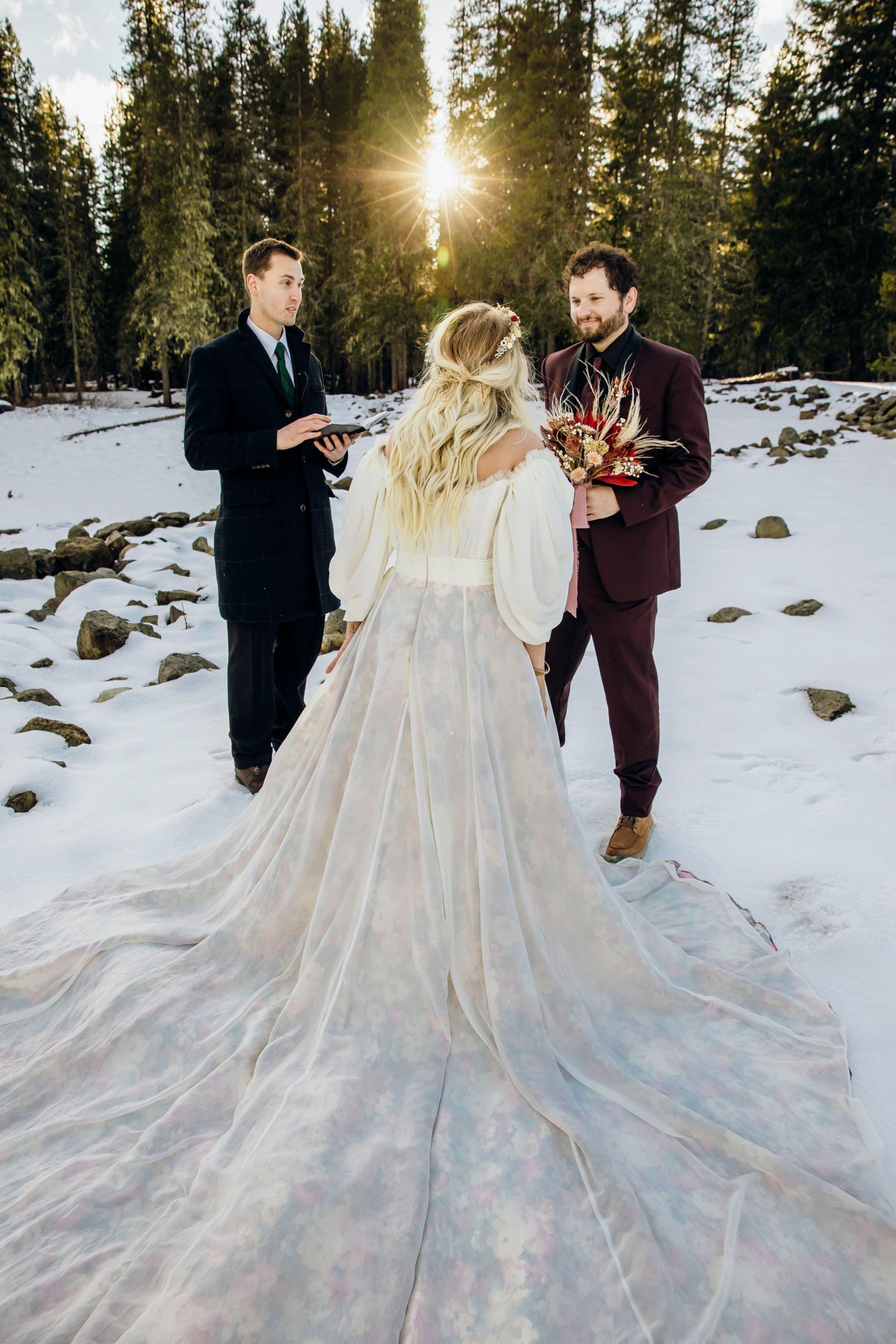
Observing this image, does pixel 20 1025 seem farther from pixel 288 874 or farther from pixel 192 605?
pixel 192 605

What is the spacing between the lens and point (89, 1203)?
5.77 feet

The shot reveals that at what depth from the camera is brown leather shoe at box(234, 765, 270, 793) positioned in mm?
3953

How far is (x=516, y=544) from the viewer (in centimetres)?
230

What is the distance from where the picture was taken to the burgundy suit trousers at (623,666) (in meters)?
3.35

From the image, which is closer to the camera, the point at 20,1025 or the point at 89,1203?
the point at 89,1203

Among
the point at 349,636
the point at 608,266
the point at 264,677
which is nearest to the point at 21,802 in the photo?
the point at 264,677

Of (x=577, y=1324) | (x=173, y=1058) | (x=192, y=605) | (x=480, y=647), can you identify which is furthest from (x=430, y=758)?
(x=192, y=605)

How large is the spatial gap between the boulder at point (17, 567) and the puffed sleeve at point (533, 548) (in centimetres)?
758

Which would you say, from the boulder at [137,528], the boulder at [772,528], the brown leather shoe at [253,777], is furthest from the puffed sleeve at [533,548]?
the boulder at [137,528]

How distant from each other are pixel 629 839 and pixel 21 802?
9.43 ft

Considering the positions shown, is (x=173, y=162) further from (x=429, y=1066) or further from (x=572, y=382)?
(x=429, y=1066)

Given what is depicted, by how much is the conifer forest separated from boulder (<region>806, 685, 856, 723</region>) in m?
18.6

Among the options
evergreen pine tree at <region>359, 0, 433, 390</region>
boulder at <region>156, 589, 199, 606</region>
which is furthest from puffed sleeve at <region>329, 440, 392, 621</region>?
evergreen pine tree at <region>359, 0, 433, 390</region>

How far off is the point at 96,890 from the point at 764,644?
458 centimetres
